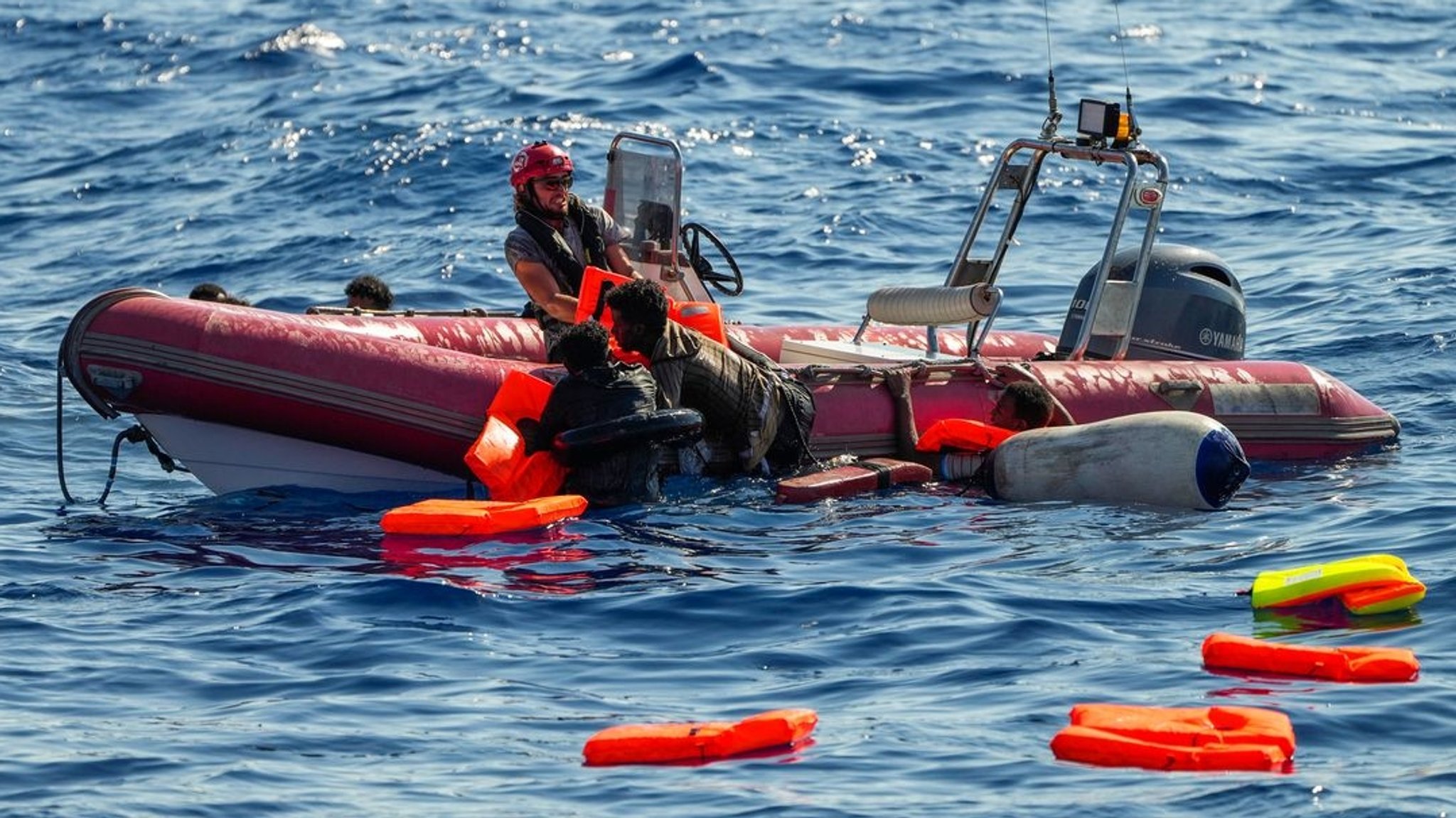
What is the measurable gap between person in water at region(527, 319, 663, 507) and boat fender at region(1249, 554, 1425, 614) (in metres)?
2.74

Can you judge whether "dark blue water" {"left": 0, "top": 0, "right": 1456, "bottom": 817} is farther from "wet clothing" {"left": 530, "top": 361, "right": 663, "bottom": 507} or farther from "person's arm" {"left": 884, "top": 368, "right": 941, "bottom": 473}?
"person's arm" {"left": 884, "top": 368, "right": 941, "bottom": 473}

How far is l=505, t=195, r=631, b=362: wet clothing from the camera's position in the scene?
9695 millimetres

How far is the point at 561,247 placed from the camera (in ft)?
31.9

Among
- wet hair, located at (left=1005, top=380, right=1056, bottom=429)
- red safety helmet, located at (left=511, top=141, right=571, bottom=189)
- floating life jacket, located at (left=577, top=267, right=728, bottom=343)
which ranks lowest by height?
wet hair, located at (left=1005, top=380, right=1056, bottom=429)

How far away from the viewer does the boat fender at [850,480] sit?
8852 millimetres

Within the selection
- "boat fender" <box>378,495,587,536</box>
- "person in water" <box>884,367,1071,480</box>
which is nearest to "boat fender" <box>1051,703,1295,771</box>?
"boat fender" <box>378,495,587,536</box>

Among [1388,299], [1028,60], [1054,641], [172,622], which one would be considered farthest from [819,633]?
[1028,60]

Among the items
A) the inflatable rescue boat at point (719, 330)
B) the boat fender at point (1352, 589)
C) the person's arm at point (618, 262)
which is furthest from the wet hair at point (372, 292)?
the boat fender at point (1352, 589)

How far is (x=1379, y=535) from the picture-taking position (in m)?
8.07

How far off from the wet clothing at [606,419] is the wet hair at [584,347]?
0.03 m

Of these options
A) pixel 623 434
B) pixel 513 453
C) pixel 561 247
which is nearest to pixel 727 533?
pixel 623 434

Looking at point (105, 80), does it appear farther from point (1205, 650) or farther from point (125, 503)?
point (1205, 650)

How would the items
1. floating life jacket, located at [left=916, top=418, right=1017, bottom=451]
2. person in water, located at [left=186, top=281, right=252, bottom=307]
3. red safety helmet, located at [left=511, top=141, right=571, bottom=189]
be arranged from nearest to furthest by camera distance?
floating life jacket, located at [left=916, top=418, right=1017, bottom=451]
red safety helmet, located at [left=511, top=141, right=571, bottom=189]
person in water, located at [left=186, top=281, right=252, bottom=307]

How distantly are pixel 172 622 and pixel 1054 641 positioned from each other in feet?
9.20
